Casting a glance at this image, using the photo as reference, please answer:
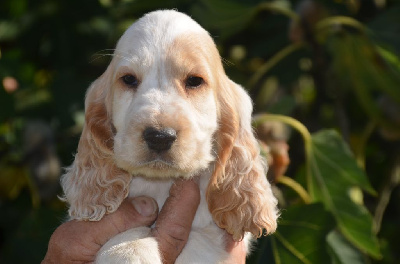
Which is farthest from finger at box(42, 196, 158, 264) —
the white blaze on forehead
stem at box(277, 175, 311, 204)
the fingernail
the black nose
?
stem at box(277, 175, 311, 204)

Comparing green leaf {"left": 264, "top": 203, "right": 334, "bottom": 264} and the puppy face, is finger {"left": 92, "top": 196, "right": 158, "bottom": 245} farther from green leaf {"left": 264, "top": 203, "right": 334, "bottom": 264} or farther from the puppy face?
green leaf {"left": 264, "top": 203, "right": 334, "bottom": 264}

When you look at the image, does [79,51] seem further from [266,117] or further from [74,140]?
[266,117]

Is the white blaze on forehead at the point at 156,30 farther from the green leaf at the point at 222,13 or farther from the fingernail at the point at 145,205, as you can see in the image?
the green leaf at the point at 222,13

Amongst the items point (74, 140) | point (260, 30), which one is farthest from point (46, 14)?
point (260, 30)

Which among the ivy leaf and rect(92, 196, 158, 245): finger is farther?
the ivy leaf

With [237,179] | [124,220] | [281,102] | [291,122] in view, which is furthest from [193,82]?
[281,102]

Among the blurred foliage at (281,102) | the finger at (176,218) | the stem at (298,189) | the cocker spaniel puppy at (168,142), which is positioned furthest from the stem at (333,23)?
the finger at (176,218)
